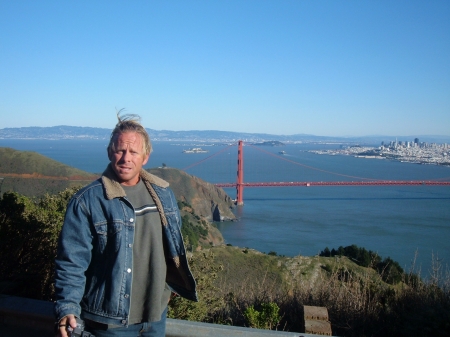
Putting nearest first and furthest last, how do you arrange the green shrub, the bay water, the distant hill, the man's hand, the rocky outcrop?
the man's hand
the green shrub
the bay water
the rocky outcrop
the distant hill

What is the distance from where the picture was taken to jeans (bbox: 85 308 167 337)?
4.24 ft

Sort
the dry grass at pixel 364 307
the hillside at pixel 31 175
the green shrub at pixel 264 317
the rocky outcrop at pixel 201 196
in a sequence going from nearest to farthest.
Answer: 1. the dry grass at pixel 364 307
2. the green shrub at pixel 264 317
3. the hillside at pixel 31 175
4. the rocky outcrop at pixel 201 196

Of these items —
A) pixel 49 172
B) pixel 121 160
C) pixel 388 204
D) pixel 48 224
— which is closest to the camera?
pixel 121 160

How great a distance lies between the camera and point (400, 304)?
2383mm

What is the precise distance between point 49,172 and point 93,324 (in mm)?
9862

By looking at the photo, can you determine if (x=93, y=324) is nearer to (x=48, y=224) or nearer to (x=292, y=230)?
(x=48, y=224)

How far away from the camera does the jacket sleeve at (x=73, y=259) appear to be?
3.93 ft

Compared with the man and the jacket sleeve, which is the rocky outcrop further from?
the jacket sleeve

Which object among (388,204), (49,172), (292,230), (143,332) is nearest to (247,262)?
(49,172)

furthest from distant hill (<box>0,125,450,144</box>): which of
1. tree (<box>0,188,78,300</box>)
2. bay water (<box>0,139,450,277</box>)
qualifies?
tree (<box>0,188,78,300</box>)

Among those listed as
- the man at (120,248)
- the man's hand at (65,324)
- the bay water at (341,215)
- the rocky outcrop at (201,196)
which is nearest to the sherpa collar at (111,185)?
the man at (120,248)

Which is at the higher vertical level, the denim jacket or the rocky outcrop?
the denim jacket

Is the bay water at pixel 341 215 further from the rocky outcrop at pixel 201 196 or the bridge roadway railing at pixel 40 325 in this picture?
the bridge roadway railing at pixel 40 325

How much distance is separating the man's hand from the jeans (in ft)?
0.35
